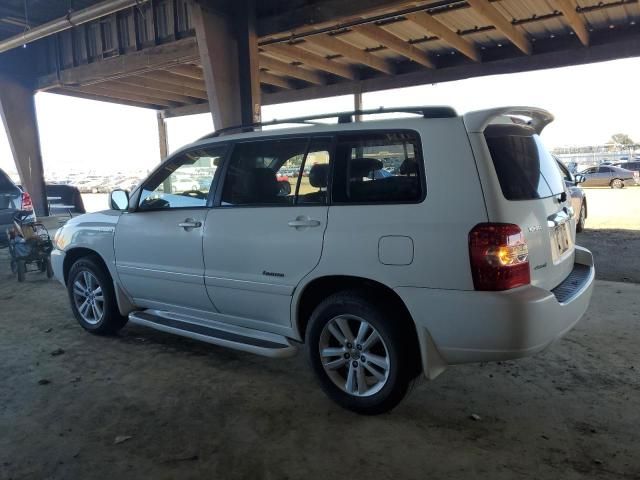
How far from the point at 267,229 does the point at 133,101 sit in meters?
16.2

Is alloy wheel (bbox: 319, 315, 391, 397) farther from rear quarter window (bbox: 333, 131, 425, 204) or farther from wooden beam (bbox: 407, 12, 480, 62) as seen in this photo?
wooden beam (bbox: 407, 12, 480, 62)

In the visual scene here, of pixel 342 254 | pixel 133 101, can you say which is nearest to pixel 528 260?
pixel 342 254

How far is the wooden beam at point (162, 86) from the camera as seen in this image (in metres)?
13.6

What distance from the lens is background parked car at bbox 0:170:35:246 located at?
8492 millimetres

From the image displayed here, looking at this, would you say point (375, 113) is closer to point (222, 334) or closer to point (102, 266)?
point (222, 334)

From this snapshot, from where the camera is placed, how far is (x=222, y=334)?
3910 millimetres

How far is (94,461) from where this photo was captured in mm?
2854

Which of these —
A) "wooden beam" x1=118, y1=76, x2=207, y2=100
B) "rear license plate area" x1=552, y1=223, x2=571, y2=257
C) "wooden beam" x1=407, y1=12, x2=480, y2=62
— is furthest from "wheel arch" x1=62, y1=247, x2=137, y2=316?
"wooden beam" x1=118, y1=76, x2=207, y2=100

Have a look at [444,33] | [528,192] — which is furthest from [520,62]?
[528,192]

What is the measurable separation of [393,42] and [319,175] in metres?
7.67

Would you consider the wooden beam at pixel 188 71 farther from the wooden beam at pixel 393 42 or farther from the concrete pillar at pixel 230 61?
the wooden beam at pixel 393 42

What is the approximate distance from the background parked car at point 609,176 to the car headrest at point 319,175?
25.3m

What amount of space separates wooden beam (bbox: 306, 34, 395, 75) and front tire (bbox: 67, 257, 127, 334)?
647 centimetres

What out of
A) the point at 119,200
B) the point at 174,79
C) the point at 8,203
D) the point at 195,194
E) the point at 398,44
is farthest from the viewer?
the point at 174,79
